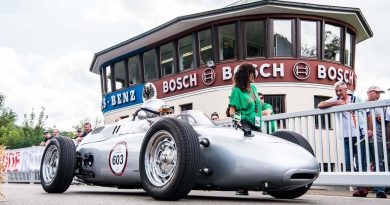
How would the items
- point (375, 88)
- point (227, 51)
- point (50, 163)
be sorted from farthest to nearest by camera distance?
1. point (227, 51)
2. point (375, 88)
3. point (50, 163)

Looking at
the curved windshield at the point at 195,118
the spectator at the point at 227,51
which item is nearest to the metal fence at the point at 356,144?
the curved windshield at the point at 195,118

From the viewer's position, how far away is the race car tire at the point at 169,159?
17.2 ft

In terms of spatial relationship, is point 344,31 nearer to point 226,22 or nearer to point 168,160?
point 226,22

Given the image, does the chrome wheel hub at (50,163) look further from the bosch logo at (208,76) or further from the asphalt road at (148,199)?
the bosch logo at (208,76)

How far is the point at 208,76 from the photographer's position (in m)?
23.5

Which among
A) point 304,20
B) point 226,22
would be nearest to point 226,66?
point 226,22

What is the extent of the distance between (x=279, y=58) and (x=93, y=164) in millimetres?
16242

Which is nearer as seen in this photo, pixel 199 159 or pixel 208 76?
pixel 199 159

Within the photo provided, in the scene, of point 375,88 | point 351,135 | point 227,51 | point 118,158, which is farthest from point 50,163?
point 227,51

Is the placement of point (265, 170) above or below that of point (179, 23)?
below

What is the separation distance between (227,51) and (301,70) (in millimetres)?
3345

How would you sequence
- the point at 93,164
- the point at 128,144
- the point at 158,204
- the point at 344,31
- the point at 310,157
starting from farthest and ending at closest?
1. the point at 344,31
2. the point at 93,164
3. the point at 128,144
4. the point at 310,157
5. the point at 158,204

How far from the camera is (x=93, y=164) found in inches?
288

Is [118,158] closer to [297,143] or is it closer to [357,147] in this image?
[297,143]
